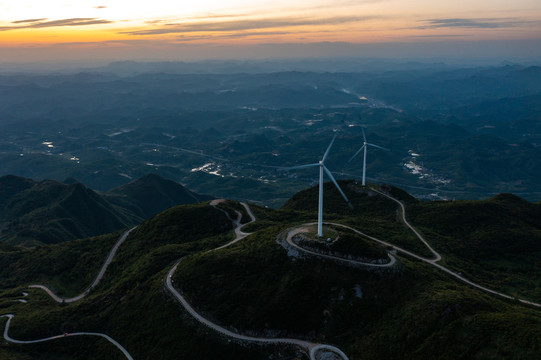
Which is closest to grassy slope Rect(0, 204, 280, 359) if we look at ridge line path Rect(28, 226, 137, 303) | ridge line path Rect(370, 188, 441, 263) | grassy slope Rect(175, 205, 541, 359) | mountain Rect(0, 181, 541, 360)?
mountain Rect(0, 181, 541, 360)

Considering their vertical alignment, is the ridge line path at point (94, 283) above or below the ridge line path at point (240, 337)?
below

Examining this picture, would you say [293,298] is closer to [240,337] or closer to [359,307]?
[240,337]

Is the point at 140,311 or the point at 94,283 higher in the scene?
the point at 140,311

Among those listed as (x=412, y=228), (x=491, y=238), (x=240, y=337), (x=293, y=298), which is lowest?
(x=412, y=228)

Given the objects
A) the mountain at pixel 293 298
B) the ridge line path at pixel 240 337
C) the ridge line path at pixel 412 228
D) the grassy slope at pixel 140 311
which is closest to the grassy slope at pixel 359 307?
the mountain at pixel 293 298

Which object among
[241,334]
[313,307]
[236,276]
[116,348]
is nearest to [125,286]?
[116,348]

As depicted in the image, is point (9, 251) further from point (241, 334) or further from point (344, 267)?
point (344, 267)

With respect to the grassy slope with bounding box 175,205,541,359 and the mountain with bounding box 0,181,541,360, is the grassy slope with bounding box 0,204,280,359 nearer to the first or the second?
the mountain with bounding box 0,181,541,360

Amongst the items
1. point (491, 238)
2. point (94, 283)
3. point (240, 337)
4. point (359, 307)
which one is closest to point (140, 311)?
point (240, 337)

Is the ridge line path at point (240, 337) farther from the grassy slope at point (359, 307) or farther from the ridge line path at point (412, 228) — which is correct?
the ridge line path at point (412, 228)
